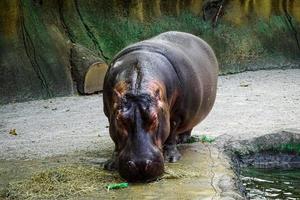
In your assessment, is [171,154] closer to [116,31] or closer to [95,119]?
[95,119]

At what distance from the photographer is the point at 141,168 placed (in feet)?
13.9

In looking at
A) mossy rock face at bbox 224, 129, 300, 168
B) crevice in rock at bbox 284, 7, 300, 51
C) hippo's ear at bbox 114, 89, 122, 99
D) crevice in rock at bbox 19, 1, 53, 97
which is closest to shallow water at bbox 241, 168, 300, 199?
mossy rock face at bbox 224, 129, 300, 168

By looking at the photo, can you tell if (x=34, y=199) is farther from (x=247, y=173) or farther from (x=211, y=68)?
(x=211, y=68)

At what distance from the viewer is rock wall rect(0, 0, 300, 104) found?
33.4 feet

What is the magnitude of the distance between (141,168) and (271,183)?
1244 millimetres

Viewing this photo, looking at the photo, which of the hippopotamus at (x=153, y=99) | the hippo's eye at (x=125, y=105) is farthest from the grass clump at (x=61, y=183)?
the hippo's eye at (x=125, y=105)

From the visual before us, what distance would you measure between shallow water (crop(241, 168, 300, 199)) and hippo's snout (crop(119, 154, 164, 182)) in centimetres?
72

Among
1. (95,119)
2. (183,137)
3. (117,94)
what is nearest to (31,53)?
(95,119)

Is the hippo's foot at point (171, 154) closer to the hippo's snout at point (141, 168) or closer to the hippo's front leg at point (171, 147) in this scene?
the hippo's front leg at point (171, 147)

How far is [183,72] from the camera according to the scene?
16.4 feet

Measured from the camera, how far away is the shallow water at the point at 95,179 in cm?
410

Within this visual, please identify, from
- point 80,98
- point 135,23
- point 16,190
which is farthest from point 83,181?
point 135,23

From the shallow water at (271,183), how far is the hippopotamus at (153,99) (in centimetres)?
61

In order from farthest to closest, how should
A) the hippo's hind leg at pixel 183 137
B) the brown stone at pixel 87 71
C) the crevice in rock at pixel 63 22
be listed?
the crevice in rock at pixel 63 22 → the brown stone at pixel 87 71 → the hippo's hind leg at pixel 183 137
